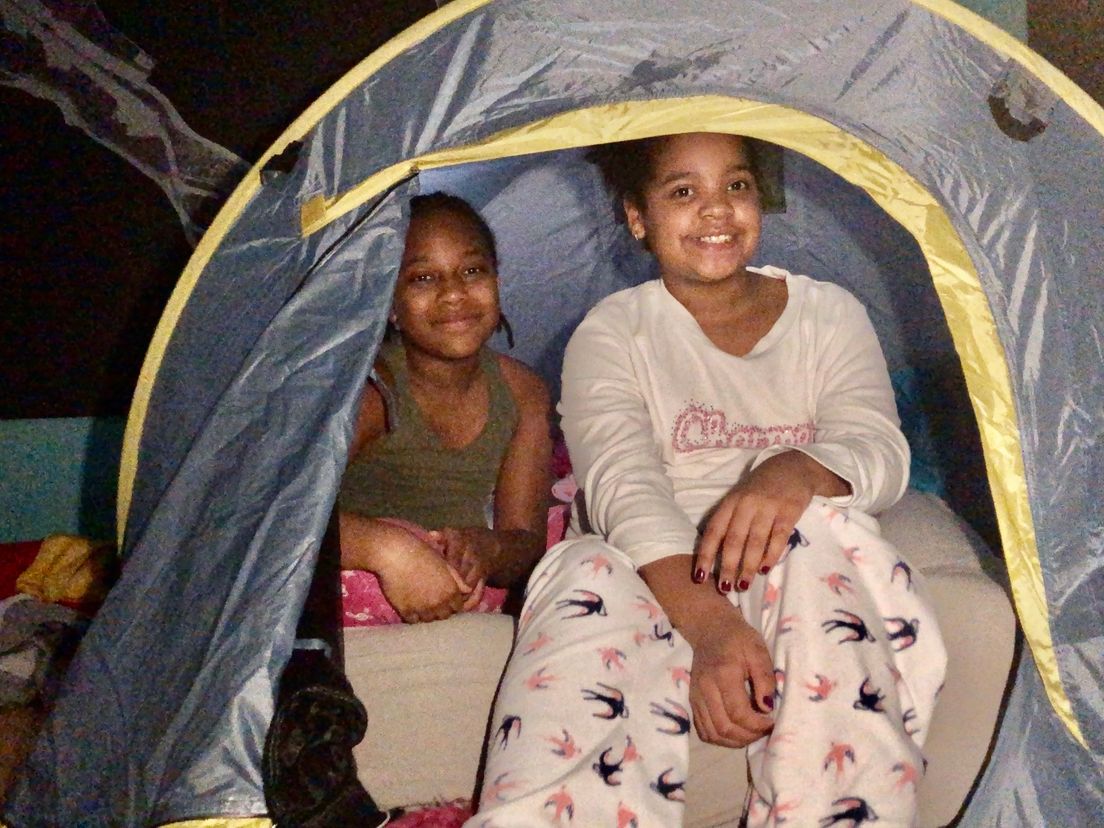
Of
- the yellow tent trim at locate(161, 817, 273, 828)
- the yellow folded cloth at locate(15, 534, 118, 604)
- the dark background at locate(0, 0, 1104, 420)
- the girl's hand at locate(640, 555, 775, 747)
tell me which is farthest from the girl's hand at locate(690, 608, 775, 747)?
the dark background at locate(0, 0, 1104, 420)

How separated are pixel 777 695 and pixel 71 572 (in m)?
1.31

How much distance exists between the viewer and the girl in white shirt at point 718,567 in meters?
0.84

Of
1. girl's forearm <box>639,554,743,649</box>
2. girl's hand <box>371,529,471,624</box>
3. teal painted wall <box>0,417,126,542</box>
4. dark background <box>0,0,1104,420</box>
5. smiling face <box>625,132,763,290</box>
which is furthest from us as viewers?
teal painted wall <box>0,417,126,542</box>

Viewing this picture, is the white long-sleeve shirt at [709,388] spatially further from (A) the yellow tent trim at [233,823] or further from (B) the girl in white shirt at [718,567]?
(A) the yellow tent trim at [233,823]

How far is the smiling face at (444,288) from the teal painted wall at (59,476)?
936mm

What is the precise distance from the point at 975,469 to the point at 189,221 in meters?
1.41

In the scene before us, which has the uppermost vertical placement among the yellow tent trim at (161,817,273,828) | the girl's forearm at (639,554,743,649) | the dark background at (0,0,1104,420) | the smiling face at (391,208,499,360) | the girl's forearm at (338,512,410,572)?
the dark background at (0,0,1104,420)

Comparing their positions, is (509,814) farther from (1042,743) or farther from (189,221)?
(189,221)

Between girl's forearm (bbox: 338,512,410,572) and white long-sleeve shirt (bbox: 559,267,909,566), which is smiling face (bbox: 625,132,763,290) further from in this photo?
girl's forearm (bbox: 338,512,410,572)

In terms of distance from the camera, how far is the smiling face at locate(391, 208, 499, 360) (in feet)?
4.57

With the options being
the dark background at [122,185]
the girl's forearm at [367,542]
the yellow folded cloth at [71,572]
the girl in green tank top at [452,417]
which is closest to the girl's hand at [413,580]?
the girl's forearm at [367,542]

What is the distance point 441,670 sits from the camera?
1066 millimetres

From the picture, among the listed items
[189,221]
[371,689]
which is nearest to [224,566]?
[371,689]

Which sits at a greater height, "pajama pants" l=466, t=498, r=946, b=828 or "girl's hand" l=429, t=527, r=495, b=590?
"girl's hand" l=429, t=527, r=495, b=590
